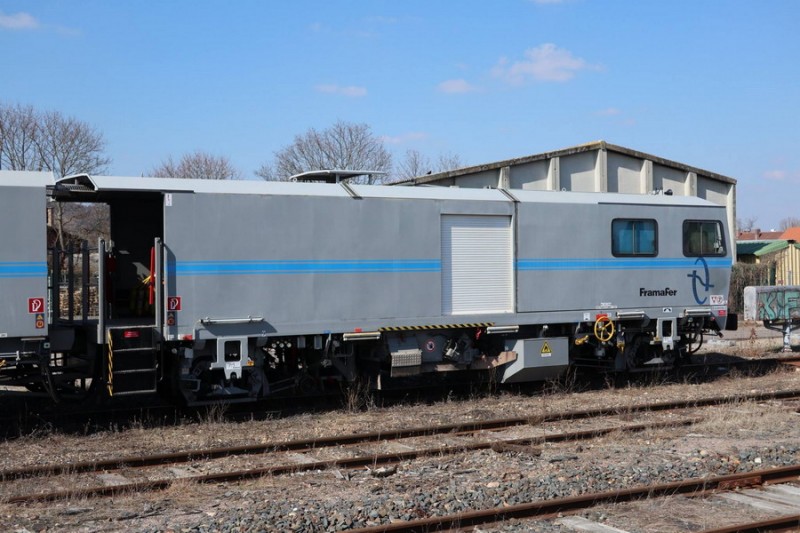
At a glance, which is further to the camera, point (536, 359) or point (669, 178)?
point (669, 178)

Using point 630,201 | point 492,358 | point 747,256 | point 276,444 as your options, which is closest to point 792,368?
point 630,201

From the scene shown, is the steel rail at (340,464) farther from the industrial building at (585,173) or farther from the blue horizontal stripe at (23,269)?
the industrial building at (585,173)

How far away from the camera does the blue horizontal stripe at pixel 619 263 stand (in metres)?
14.6

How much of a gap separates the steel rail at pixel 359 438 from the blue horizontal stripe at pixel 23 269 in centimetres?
263

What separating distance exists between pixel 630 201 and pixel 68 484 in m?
10.7

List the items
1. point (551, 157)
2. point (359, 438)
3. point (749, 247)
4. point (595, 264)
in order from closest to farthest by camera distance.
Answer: point (359, 438), point (595, 264), point (551, 157), point (749, 247)

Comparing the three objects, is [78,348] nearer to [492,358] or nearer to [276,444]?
[276,444]

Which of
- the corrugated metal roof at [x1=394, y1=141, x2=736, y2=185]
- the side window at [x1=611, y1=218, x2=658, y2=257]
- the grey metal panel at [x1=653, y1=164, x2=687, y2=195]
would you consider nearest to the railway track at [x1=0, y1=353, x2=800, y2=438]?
the side window at [x1=611, y1=218, x2=658, y2=257]

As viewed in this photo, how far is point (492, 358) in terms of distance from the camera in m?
14.5

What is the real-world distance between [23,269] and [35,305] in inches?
19.1

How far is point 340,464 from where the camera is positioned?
9.80 meters

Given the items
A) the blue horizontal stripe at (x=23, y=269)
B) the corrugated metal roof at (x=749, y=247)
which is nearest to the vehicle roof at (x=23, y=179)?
the blue horizontal stripe at (x=23, y=269)

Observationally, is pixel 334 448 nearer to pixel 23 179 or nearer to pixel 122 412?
pixel 122 412

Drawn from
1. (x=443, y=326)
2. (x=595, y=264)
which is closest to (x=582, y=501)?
(x=443, y=326)
